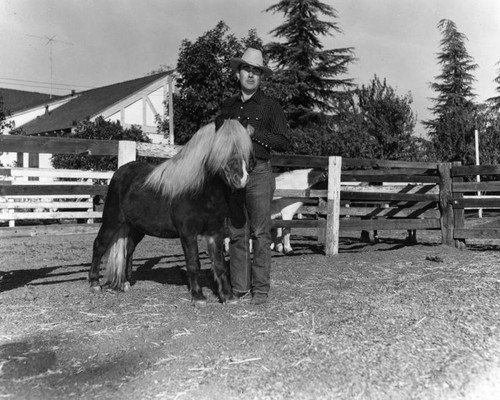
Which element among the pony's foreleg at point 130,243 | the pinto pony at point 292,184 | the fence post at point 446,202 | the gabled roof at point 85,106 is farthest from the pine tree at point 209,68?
the pony's foreleg at point 130,243

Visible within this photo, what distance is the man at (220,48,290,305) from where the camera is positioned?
4441mm

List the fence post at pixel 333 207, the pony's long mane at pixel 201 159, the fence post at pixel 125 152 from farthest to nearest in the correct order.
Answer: the fence post at pixel 333 207, the fence post at pixel 125 152, the pony's long mane at pixel 201 159

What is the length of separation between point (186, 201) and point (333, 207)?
148 inches

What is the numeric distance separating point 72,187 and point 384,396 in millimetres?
4097

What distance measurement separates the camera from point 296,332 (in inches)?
138

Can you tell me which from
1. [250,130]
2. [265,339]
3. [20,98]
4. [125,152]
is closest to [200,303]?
[265,339]

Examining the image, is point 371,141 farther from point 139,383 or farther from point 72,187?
point 139,383

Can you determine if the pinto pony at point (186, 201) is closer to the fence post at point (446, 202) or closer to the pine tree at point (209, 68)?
the fence post at point (446, 202)

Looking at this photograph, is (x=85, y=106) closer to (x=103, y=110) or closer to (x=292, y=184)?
(x=103, y=110)

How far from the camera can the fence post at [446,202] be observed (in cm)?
848

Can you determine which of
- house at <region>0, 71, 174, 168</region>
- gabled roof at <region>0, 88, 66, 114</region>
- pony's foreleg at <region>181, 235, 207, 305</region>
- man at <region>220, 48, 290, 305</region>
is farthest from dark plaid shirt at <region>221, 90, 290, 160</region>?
gabled roof at <region>0, 88, 66, 114</region>

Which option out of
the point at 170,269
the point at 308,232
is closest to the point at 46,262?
the point at 170,269

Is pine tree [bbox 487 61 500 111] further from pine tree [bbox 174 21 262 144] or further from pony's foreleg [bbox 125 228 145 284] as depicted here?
pony's foreleg [bbox 125 228 145 284]

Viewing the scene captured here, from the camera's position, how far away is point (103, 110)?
95.0 ft
